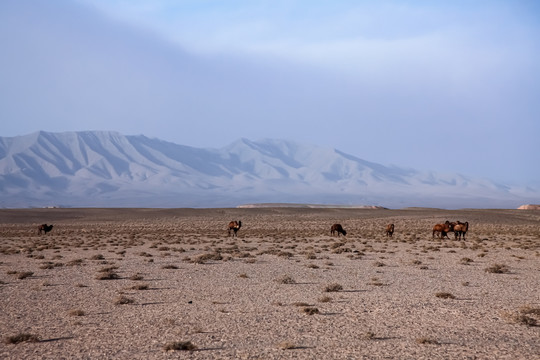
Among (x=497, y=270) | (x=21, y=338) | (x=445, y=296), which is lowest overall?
(x=21, y=338)

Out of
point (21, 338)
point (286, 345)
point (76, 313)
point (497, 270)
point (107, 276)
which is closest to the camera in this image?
point (286, 345)

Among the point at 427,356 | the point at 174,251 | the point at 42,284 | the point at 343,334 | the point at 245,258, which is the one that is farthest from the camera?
the point at 174,251

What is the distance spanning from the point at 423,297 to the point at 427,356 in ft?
18.7

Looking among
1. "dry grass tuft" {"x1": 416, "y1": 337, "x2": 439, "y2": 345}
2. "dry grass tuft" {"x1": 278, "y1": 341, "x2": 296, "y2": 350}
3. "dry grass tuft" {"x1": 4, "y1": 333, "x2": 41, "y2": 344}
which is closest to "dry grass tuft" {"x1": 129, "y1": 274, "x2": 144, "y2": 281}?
"dry grass tuft" {"x1": 4, "y1": 333, "x2": 41, "y2": 344}

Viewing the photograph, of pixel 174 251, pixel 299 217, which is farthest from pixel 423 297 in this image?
pixel 299 217

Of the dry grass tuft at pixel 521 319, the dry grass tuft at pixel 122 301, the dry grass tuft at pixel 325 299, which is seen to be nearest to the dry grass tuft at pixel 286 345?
A: the dry grass tuft at pixel 325 299

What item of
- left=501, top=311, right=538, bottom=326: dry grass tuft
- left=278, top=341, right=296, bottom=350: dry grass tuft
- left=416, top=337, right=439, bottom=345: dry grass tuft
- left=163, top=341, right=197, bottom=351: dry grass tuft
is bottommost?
left=163, top=341, right=197, bottom=351: dry grass tuft

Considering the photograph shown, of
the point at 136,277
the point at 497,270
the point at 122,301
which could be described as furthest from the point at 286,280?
the point at 497,270

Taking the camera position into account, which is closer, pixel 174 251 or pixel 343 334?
pixel 343 334

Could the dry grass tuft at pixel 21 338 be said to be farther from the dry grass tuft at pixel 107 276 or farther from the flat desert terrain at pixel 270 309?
the dry grass tuft at pixel 107 276

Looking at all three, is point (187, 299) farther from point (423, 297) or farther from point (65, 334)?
point (423, 297)

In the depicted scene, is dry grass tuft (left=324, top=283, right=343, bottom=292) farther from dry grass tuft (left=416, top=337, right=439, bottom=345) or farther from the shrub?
dry grass tuft (left=416, top=337, right=439, bottom=345)

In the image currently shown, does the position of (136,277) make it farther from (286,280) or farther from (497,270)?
(497,270)

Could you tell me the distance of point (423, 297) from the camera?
15.3 m
